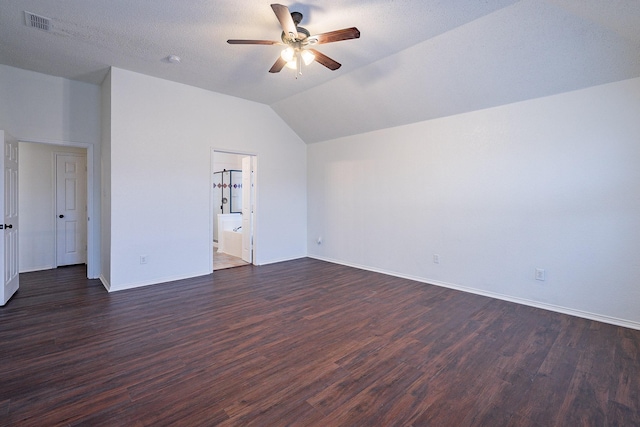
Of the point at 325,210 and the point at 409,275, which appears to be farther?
the point at 325,210

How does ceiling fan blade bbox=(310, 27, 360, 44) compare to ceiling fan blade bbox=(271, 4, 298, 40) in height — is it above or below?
below

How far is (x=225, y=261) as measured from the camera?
6059 millimetres

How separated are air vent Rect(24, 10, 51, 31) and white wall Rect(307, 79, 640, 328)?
173 inches

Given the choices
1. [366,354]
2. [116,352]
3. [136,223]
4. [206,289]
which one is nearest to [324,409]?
[366,354]

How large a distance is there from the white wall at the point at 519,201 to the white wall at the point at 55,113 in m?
4.42

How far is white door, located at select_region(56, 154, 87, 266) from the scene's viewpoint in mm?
5402

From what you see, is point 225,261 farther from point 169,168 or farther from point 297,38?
point 297,38

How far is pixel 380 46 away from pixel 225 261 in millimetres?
4747

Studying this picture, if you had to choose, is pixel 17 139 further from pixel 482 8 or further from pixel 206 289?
pixel 482 8

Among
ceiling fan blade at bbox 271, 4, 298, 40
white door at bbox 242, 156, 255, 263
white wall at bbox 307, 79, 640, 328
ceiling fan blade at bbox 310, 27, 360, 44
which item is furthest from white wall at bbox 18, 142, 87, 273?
white wall at bbox 307, 79, 640, 328

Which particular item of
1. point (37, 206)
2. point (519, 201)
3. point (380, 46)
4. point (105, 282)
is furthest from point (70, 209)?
point (519, 201)

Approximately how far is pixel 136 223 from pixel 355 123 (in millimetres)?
3843

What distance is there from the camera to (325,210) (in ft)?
20.3

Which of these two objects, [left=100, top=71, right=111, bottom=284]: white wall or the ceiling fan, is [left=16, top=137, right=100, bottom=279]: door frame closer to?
[left=100, top=71, right=111, bottom=284]: white wall
